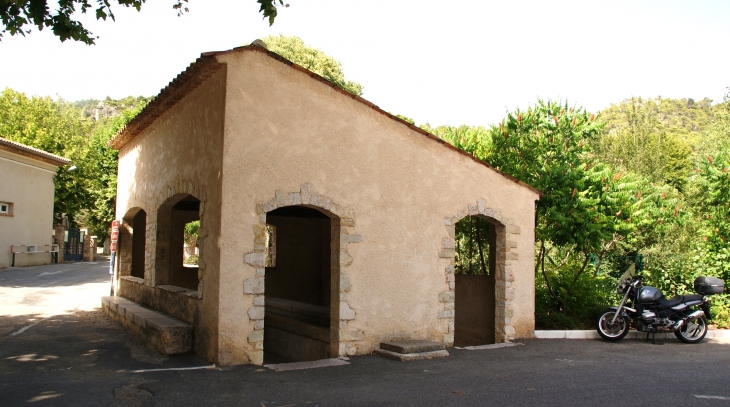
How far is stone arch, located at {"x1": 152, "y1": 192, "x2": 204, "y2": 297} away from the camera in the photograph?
10.2 meters

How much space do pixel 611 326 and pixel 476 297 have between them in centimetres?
239

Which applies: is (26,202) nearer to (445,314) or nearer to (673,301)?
(445,314)

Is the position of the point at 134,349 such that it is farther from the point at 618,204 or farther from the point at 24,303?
the point at 618,204

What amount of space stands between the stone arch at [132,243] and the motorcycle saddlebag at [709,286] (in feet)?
36.5

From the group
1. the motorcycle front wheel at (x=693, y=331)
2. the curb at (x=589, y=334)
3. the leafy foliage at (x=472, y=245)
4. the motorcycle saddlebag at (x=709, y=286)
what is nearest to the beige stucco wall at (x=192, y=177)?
the curb at (x=589, y=334)

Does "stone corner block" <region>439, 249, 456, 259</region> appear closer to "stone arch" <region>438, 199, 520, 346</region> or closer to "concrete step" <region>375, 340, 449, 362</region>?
"stone arch" <region>438, 199, 520, 346</region>

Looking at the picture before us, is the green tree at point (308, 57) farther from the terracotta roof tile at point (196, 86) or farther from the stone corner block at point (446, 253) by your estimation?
the stone corner block at point (446, 253)

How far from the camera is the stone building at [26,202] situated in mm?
21953

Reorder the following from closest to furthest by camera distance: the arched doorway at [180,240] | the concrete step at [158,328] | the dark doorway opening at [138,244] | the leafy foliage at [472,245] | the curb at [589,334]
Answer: the concrete step at [158,328] → the curb at [589,334] → the leafy foliage at [472,245] → the arched doorway at [180,240] → the dark doorway opening at [138,244]

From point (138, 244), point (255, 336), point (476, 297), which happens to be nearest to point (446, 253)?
point (476, 297)

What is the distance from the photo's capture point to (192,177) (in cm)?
847

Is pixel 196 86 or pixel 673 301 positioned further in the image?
pixel 673 301

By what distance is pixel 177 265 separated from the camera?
45.5ft

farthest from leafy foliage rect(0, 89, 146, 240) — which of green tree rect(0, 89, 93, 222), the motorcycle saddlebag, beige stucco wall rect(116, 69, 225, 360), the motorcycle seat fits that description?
the motorcycle saddlebag
